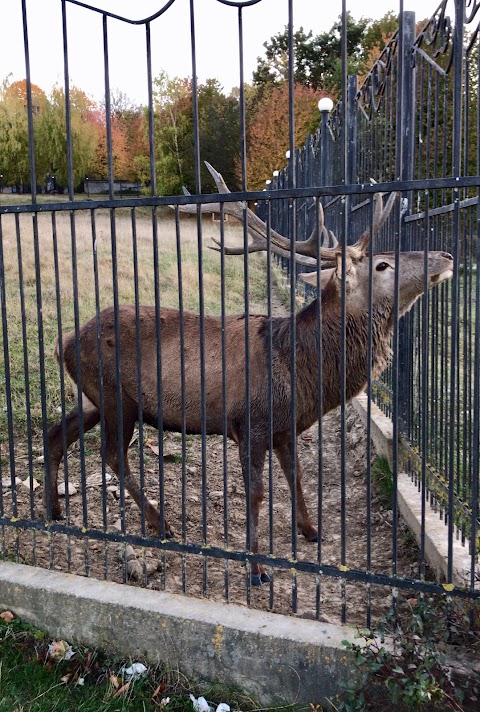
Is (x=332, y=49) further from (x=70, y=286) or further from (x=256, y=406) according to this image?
(x=256, y=406)

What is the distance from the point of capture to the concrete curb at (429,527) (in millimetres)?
3422

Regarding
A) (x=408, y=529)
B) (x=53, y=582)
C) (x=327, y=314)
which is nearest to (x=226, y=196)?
(x=327, y=314)

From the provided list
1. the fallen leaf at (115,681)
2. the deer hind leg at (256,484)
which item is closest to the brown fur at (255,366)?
the deer hind leg at (256,484)

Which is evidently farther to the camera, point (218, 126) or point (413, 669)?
point (218, 126)

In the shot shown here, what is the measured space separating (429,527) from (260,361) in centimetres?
143

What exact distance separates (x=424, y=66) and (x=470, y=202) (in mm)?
1719

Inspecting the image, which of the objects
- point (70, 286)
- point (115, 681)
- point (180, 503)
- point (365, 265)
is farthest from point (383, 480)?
point (70, 286)

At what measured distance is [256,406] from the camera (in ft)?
14.1

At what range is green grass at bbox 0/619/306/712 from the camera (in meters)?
3.04

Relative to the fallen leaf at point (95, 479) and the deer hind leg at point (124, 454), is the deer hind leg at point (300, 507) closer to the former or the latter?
the deer hind leg at point (124, 454)

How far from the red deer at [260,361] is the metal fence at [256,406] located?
15 mm

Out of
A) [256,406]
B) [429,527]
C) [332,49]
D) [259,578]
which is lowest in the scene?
[259,578]

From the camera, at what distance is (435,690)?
2639 mm

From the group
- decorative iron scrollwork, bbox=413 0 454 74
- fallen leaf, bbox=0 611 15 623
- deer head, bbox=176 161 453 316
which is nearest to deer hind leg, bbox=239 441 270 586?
deer head, bbox=176 161 453 316
